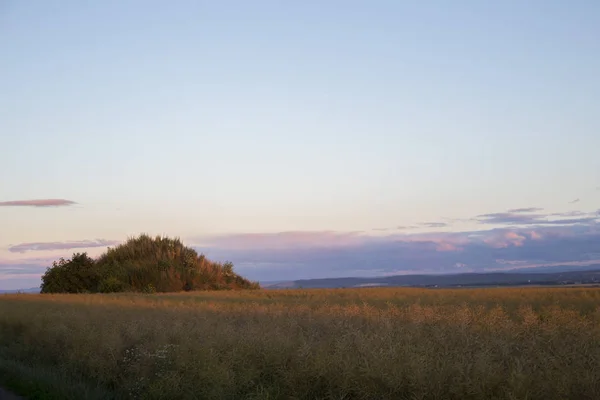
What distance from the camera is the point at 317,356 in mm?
9344

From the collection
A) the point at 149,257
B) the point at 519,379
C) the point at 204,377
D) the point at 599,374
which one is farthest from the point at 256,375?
the point at 149,257

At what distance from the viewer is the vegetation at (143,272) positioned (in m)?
40.9

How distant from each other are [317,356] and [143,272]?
34421 millimetres

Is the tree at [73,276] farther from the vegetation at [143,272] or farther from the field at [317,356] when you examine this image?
the field at [317,356]

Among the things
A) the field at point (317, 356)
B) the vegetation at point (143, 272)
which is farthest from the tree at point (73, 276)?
the field at point (317, 356)

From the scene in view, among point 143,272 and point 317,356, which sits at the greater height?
point 143,272

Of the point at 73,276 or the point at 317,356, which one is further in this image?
the point at 73,276

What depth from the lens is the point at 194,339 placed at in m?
12.0

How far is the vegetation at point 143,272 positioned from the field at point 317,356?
23974 mm

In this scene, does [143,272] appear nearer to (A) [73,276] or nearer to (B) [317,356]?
(A) [73,276]

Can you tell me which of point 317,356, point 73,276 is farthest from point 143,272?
point 317,356

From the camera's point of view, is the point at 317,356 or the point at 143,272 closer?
the point at 317,356

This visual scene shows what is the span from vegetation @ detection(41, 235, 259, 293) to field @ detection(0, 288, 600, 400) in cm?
2397

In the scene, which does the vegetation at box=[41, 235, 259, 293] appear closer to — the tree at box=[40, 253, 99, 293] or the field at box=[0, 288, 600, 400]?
the tree at box=[40, 253, 99, 293]
